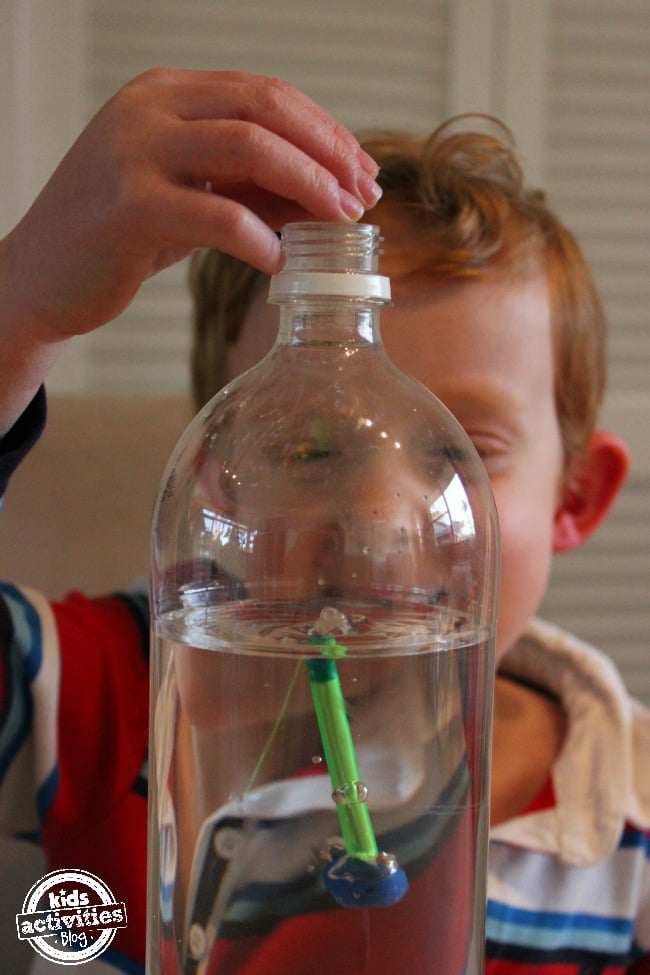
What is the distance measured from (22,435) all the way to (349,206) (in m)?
0.23

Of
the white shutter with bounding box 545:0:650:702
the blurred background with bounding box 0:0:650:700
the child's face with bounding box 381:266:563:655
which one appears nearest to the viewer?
the child's face with bounding box 381:266:563:655

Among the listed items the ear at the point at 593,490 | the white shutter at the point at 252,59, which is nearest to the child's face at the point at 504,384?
the ear at the point at 593,490

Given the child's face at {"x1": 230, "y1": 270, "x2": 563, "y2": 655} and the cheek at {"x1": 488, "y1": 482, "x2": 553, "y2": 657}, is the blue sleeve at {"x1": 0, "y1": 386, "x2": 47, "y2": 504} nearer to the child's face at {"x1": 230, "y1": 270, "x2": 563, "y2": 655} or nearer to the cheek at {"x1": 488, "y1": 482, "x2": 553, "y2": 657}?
the child's face at {"x1": 230, "y1": 270, "x2": 563, "y2": 655}

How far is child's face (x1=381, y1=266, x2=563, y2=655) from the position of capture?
2.59 ft

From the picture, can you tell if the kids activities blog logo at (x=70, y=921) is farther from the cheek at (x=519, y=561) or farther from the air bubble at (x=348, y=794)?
the cheek at (x=519, y=561)

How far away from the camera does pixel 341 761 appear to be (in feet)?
1.56

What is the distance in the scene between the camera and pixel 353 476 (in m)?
0.51

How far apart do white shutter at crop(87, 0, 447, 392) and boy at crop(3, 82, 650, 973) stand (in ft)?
2.99

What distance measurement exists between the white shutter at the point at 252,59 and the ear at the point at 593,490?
3.38 ft

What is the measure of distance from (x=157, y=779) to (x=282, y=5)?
1721mm

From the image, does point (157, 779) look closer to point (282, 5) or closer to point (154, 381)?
point (154, 381)

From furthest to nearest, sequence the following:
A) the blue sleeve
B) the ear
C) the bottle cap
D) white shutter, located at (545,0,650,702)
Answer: white shutter, located at (545,0,650,702) → the ear → the blue sleeve → the bottle cap

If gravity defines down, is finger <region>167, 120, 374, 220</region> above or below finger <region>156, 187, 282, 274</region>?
above

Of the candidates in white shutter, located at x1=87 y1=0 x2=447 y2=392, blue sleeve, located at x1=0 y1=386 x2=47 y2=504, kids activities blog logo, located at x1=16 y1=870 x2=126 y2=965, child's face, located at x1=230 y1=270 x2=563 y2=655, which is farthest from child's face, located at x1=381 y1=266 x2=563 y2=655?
white shutter, located at x1=87 y1=0 x2=447 y2=392
